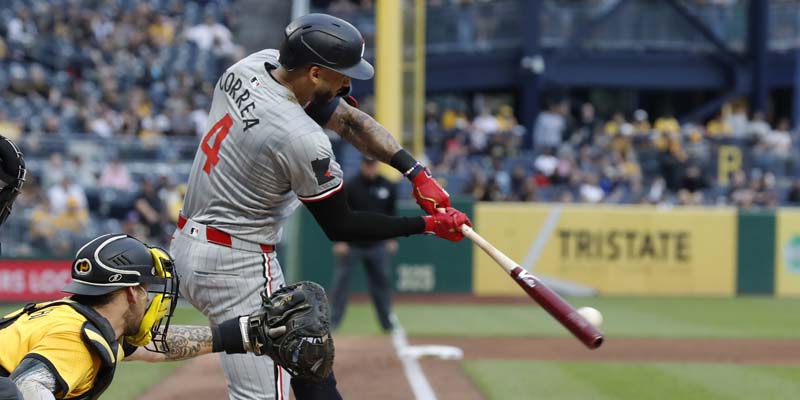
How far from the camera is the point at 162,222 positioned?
15.0 m

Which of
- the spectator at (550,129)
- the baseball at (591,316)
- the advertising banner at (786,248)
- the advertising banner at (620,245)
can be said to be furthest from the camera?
the spectator at (550,129)

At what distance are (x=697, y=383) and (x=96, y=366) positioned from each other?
6093mm

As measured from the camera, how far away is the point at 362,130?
505 cm

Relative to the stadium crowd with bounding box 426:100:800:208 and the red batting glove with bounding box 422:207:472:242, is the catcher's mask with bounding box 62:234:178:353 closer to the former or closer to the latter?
the red batting glove with bounding box 422:207:472:242

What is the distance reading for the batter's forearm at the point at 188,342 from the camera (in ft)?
13.6

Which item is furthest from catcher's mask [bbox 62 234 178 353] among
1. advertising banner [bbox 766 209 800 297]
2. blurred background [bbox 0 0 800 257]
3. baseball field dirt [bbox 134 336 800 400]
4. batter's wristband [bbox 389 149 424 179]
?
advertising banner [bbox 766 209 800 297]

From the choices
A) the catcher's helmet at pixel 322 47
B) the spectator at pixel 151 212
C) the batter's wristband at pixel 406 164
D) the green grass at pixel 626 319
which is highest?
the catcher's helmet at pixel 322 47

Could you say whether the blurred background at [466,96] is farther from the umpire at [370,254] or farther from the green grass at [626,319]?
the umpire at [370,254]

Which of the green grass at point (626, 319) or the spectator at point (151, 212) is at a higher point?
the spectator at point (151, 212)

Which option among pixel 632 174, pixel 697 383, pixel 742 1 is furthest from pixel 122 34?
pixel 697 383

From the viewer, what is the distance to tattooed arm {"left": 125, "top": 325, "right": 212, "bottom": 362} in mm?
4133

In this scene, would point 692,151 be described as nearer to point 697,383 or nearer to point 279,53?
A: point 697,383

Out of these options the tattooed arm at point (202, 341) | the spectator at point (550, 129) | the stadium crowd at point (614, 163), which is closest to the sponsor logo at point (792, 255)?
the stadium crowd at point (614, 163)

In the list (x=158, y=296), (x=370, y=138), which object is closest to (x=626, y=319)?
(x=370, y=138)
